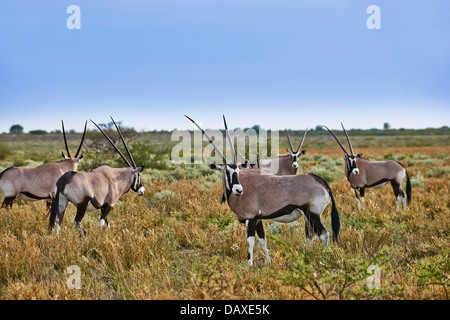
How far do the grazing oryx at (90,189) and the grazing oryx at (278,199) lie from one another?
279 cm

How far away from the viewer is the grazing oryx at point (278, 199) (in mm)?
5109

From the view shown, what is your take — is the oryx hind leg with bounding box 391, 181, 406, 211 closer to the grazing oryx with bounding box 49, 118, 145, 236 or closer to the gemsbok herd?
the gemsbok herd

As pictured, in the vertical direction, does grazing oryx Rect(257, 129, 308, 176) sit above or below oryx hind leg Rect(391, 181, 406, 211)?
above

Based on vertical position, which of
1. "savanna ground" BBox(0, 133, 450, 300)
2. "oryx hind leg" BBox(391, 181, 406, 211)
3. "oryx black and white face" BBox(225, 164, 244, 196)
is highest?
"oryx black and white face" BBox(225, 164, 244, 196)

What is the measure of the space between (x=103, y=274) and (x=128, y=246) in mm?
562

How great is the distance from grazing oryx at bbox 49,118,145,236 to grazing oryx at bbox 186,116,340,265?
2789 millimetres

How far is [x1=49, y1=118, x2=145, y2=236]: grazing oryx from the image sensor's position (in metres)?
6.26

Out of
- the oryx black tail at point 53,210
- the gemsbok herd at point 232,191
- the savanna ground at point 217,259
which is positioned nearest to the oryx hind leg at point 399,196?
the gemsbok herd at point 232,191

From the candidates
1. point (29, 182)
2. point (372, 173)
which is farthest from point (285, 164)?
point (29, 182)

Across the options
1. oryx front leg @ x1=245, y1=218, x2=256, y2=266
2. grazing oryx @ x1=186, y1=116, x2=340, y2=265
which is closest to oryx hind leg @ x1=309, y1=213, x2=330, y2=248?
grazing oryx @ x1=186, y1=116, x2=340, y2=265

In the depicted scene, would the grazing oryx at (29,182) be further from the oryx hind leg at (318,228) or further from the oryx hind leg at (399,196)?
the oryx hind leg at (399,196)

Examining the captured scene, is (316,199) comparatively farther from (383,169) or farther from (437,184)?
(437,184)

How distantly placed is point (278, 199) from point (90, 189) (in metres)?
3.67

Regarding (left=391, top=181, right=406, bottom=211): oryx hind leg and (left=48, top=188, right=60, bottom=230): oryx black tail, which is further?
(left=391, top=181, right=406, bottom=211): oryx hind leg
